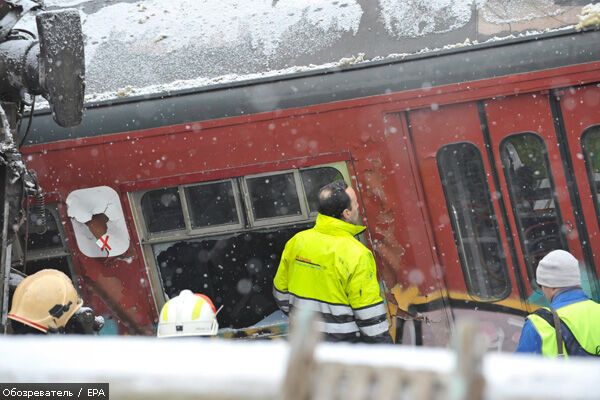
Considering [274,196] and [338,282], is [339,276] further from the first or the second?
[274,196]

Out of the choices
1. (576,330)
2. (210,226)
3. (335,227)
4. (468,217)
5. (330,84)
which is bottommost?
(576,330)

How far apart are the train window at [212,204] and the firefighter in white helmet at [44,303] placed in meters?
1.38

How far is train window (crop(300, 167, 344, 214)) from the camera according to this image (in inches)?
193

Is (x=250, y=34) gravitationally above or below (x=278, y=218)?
above

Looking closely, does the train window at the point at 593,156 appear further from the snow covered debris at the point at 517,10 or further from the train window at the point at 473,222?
the snow covered debris at the point at 517,10

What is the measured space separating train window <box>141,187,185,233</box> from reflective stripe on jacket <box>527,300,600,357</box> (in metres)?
2.69

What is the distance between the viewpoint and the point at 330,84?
488cm

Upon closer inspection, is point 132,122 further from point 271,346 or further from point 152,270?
point 271,346

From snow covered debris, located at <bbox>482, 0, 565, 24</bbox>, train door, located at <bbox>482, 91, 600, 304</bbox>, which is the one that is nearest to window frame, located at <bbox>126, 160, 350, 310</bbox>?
train door, located at <bbox>482, 91, 600, 304</bbox>

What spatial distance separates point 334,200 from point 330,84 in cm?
98

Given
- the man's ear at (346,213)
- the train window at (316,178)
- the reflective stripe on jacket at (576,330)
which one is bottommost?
the reflective stripe on jacket at (576,330)

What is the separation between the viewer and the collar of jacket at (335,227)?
4293mm

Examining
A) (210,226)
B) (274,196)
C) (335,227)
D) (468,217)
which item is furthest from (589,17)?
(210,226)

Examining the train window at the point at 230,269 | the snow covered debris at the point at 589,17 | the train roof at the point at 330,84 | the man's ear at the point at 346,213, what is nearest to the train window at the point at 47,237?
the train roof at the point at 330,84
